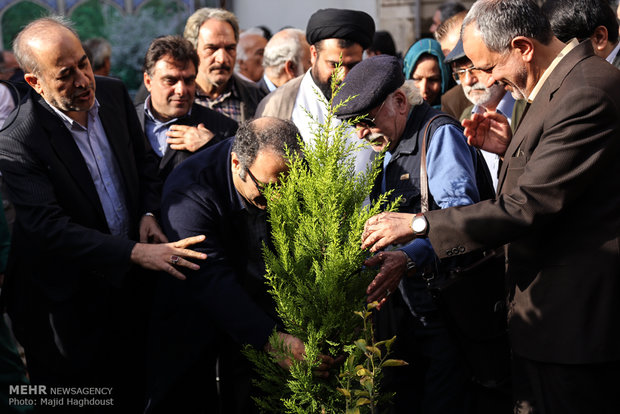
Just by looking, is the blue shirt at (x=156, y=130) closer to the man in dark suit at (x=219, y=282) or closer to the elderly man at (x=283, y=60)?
the man in dark suit at (x=219, y=282)

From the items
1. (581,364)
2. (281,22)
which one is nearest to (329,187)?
(581,364)

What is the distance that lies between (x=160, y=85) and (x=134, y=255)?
159 cm

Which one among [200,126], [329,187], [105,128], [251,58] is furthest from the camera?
[251,58]

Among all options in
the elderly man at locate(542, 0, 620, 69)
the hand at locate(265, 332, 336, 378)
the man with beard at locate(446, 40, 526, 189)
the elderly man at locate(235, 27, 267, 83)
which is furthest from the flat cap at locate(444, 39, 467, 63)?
the elderly man at locate(235, 27, 267, 83)

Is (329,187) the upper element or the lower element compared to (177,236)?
upper

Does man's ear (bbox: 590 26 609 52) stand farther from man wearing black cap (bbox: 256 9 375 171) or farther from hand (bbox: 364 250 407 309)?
hand (bbox: 364 250 407 309)

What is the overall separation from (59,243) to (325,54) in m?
2.27

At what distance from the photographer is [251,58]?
8.20m

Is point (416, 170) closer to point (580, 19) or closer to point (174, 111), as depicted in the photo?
point (580, 19)

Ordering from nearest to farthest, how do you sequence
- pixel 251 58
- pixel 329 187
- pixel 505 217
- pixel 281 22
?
pixel 329 187 < pixel 505 217 < pixel 251 58 < pixel 281 22

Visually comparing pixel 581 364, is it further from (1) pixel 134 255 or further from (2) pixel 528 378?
(1) pixel 134 255

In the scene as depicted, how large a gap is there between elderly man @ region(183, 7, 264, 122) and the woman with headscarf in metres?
1.42

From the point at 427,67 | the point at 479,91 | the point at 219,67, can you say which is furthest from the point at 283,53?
the point at 479,91

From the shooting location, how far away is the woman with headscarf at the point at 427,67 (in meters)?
6.11
